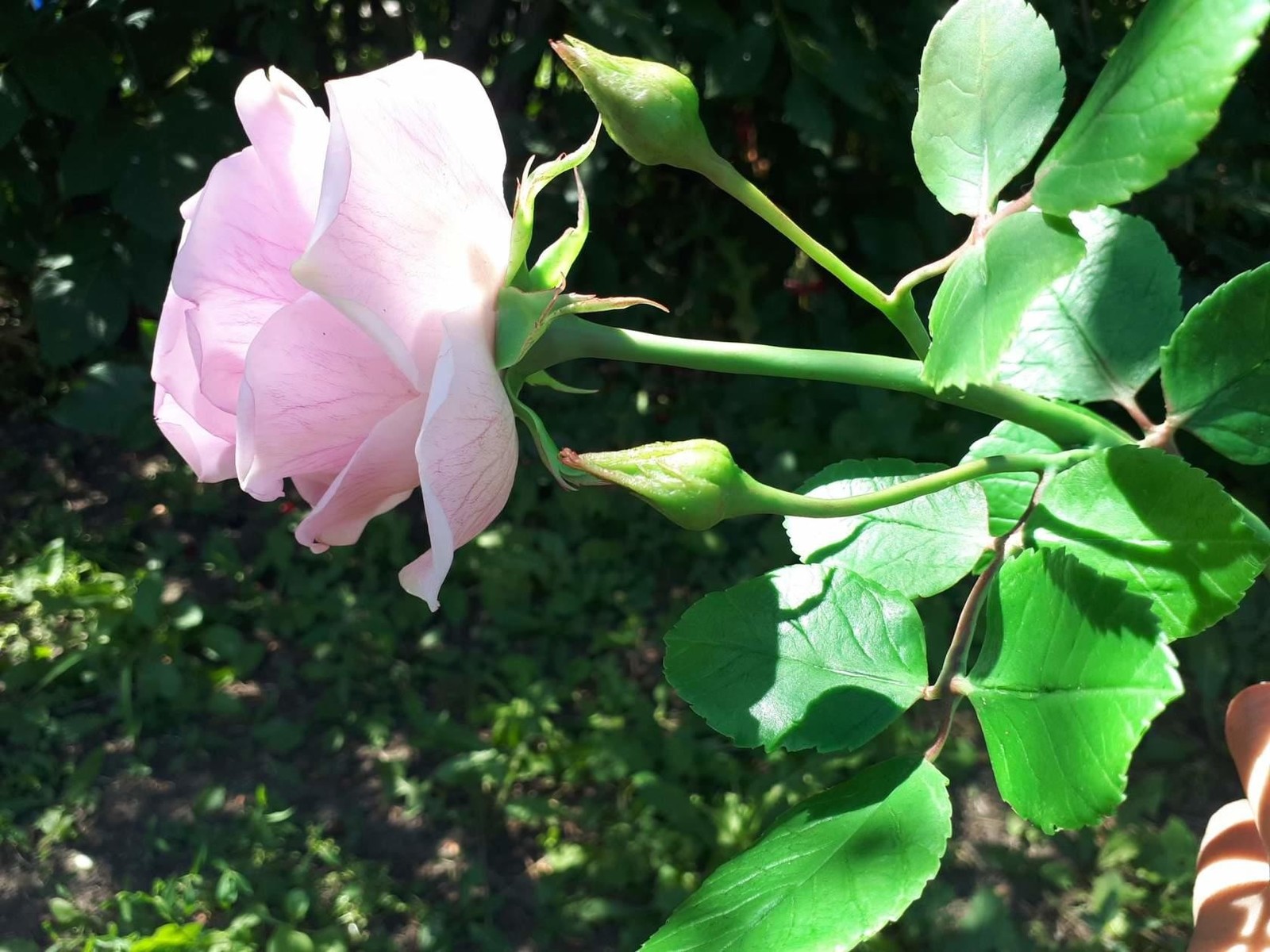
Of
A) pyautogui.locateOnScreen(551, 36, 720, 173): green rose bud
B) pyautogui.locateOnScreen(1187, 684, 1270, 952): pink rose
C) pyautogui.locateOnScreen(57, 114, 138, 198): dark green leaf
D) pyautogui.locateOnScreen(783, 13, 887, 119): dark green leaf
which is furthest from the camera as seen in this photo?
pyautogui.locateOnScreen(57, 114, 138, 198): dark green leaf

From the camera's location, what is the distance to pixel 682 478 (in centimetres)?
40

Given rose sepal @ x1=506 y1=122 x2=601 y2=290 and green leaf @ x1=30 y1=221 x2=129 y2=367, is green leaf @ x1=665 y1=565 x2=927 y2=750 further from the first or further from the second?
green leaf @ x1=30 y1=221 x2=129 y2=367

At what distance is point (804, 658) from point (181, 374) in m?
0.30

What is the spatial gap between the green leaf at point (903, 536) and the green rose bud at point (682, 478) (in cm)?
11

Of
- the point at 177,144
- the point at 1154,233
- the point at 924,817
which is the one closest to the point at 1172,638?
the point at 924,817

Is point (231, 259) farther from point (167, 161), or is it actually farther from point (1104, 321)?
point (167, 161)

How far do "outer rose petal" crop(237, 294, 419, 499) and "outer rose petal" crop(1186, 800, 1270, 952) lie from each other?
69cm

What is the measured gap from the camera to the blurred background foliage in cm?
Result: 132

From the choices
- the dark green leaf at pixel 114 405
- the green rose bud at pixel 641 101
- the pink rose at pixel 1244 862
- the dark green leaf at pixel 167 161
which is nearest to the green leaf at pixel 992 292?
the green rose bud at pixel 641 101

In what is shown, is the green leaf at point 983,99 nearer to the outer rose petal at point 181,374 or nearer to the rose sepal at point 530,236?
the rose sepal at point 530,236

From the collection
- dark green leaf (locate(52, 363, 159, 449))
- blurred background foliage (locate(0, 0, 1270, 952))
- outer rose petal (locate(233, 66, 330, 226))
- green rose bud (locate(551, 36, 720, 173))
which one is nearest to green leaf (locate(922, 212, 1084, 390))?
green rose bud (locate(551, 36, 720, 173))

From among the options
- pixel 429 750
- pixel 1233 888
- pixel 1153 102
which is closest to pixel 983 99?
pixel 1153 102

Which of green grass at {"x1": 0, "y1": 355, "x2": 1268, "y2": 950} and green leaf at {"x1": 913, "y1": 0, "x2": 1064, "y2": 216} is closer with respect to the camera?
green leaf at {"x1": 913, "y1": 0, "x2": 1064, "y2": 216}

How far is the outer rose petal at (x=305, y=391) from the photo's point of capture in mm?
364
